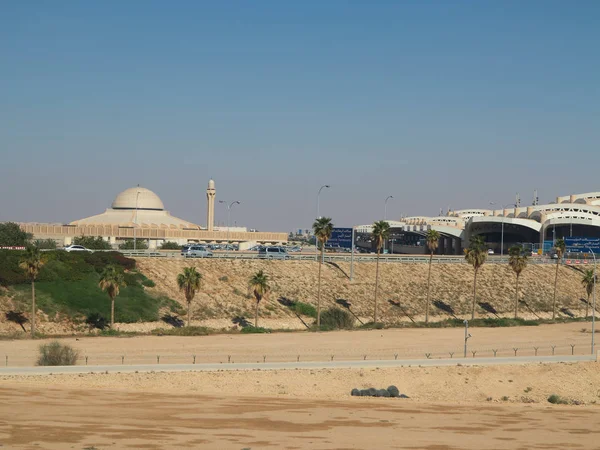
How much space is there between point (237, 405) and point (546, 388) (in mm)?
19579

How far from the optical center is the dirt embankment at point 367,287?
2911 inches

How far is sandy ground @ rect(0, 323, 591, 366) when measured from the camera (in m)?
52.2

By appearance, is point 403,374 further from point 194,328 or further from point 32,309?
point 32,309

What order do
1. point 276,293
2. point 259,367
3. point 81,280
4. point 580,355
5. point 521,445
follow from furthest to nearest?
point 276,293
point 81,280
point 580,355
point 259,367
point 521,445

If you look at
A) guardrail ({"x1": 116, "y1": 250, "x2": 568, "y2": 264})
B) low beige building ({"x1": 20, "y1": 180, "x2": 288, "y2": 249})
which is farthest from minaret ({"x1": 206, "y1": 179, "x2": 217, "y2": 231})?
guardrail ({"x1": 116, "y1": 250, "x2": 568, "y2": 264})

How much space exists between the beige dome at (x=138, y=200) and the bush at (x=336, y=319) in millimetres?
89978

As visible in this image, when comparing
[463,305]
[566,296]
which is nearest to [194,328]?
[463,305]

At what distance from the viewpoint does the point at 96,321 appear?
63.2m

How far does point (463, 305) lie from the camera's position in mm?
85250

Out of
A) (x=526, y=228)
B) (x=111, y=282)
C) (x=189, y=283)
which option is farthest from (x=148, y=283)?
(x=526, y=228)

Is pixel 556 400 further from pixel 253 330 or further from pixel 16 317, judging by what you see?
pixel 16 317

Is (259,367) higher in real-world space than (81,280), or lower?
lower

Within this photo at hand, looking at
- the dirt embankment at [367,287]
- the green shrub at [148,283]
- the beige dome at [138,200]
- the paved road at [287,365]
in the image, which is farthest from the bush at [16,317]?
the beige dome at [138,200]

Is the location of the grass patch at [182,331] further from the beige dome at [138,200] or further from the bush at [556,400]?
the beige dome at [138,200]
